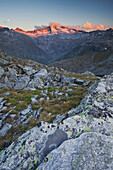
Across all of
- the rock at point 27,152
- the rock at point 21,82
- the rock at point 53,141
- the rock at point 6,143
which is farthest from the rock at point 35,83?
the rock at point 53,141

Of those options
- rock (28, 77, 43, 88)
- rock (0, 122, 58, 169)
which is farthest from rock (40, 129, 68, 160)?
rock (28, 77, 43, 88)

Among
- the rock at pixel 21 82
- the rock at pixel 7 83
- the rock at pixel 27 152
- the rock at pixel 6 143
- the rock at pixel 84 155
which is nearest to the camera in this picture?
the rock at pixel 84 155

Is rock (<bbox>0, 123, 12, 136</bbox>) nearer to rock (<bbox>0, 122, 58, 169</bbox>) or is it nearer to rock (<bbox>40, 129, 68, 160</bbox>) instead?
rock (<bbox>0, 122, 58, 169</bbox>)

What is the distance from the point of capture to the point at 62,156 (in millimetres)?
3107

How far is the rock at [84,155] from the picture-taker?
270 centimetres

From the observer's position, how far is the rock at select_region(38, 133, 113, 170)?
270 cm

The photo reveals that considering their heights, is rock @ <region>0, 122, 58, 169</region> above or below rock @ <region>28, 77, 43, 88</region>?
above

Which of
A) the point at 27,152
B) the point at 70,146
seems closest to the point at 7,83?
the point at 27,152

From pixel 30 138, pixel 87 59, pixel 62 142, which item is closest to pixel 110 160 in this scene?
pixel 62 142

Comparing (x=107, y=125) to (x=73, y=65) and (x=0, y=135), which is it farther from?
(x=73, y=65)

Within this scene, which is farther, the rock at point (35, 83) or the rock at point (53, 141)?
the rock at point (35, 83)

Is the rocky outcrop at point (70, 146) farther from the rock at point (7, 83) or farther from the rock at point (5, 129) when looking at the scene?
the rock at point (7, 83)

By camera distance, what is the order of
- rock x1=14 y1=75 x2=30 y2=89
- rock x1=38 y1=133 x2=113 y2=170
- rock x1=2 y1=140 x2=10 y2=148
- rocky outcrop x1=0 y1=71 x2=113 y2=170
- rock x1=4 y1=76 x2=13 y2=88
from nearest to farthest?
1. rock x1=38 y1=133 x2=113 y2=170
2. rocky outcrop x1=0 y1=71 x2=113 y2=170
3. rock x1=2 y1=140 x2=10 y2=148
4. rock x1=4 y1=76 x2=13 y2=88
5. rock x1=14 y1=75 x2=30 y2=89

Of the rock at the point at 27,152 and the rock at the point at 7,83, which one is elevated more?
the rock at the point at 27,152
